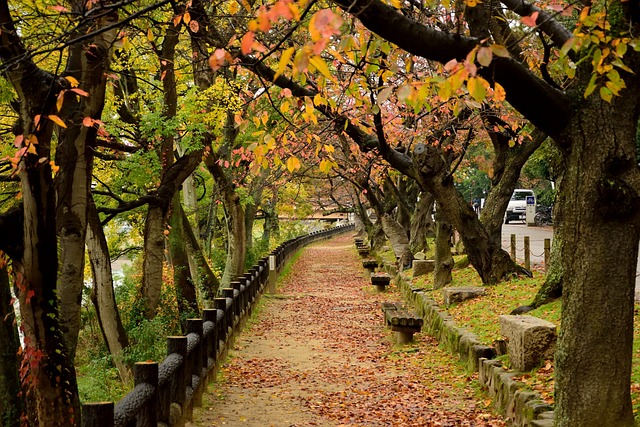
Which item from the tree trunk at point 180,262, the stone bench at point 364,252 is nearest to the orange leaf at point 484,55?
the tree trunk at point 180,262

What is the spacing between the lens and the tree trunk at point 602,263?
5.59 metres

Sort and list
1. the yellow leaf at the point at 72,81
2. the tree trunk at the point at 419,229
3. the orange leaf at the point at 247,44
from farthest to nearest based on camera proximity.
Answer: the tree trunk at the point at 419,229 < the yellow leaf at the point at 72,81 < the orange leaf at the point at 247,44

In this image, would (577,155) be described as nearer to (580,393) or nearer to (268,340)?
(580,393)

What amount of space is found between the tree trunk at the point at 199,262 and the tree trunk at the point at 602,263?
14.2m

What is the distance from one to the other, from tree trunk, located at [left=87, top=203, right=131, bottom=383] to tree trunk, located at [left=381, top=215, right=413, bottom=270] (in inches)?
486

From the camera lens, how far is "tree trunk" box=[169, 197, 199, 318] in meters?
18.2

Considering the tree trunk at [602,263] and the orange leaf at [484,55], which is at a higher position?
the orange leaf at [484,55]

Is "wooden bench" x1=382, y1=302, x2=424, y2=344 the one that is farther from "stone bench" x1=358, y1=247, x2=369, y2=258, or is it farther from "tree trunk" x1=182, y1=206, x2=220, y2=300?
"stone bench" x1=358, y1=247, x2=369, y2=258

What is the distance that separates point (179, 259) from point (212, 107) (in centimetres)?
522

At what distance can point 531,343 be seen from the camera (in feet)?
26.8

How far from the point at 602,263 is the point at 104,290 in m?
9.46

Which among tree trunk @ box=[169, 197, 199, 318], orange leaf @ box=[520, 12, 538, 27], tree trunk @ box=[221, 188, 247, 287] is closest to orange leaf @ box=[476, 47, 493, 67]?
orange leaf @ box=[520, 12, 538, 27]

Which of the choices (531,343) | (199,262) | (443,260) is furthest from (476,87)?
(199,262)

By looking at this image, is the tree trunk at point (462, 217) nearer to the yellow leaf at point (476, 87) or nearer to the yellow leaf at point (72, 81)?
the yellow leaf at point (72, 81)
